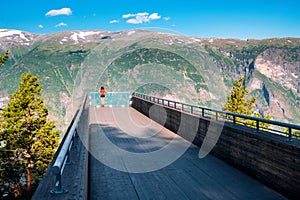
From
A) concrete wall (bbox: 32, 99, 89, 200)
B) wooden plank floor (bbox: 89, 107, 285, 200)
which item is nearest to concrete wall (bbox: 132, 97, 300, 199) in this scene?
wooden plank floor (bbox: 89, 107, 285, 200)

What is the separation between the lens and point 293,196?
219 inches

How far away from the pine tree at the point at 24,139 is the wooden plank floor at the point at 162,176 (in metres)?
17.9

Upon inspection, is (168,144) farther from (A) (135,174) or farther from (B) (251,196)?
(B) (251,196)

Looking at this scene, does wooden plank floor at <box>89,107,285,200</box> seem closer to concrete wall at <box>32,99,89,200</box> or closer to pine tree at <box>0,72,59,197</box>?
concrete wall at <box>32,99,89,200</box>

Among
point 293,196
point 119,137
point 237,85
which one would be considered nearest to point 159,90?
point 237,85

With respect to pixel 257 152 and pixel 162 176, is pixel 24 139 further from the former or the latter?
pixel 257 152

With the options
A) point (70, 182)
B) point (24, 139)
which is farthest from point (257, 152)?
point (24, 139)

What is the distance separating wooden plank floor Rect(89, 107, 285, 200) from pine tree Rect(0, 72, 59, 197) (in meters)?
17.9

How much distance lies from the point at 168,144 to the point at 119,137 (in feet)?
8.57

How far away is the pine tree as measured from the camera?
25.8 m

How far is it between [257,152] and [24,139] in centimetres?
2462

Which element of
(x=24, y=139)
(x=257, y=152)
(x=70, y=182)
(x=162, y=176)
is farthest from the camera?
(x=24, y=139)

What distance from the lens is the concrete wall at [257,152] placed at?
18.6ft

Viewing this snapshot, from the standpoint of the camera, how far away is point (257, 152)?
6797 mm
